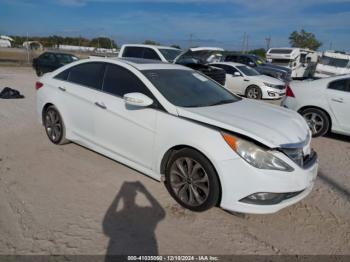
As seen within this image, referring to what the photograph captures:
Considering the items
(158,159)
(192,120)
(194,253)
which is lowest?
(194,253)

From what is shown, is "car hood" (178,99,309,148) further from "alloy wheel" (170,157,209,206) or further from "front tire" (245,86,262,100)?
"front tire" (245,86,262,100)

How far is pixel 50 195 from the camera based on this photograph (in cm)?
357

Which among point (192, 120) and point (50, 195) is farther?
point (50, 195)

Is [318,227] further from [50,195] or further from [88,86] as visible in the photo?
[88,86]

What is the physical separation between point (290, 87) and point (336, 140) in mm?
1505

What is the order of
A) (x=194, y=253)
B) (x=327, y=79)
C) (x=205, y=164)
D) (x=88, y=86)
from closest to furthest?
(x=194, y=253) → (x=205, y=164) → (x=88, y=86) → (x=327, y=79)

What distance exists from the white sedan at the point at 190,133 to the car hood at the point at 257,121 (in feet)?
0.04

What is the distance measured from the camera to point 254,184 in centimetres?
290

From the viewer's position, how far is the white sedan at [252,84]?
12.0 metres

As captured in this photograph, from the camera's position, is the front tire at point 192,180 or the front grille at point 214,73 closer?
the front tire at point 192,180

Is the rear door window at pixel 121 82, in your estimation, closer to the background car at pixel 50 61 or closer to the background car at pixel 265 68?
the background car at pixel 50 61

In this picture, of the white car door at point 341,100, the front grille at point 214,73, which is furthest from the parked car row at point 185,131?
the front grille at point 214,73

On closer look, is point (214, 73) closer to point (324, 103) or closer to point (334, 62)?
point (324, 103)

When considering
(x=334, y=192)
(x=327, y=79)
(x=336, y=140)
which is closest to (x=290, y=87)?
(x=327, y=79)
